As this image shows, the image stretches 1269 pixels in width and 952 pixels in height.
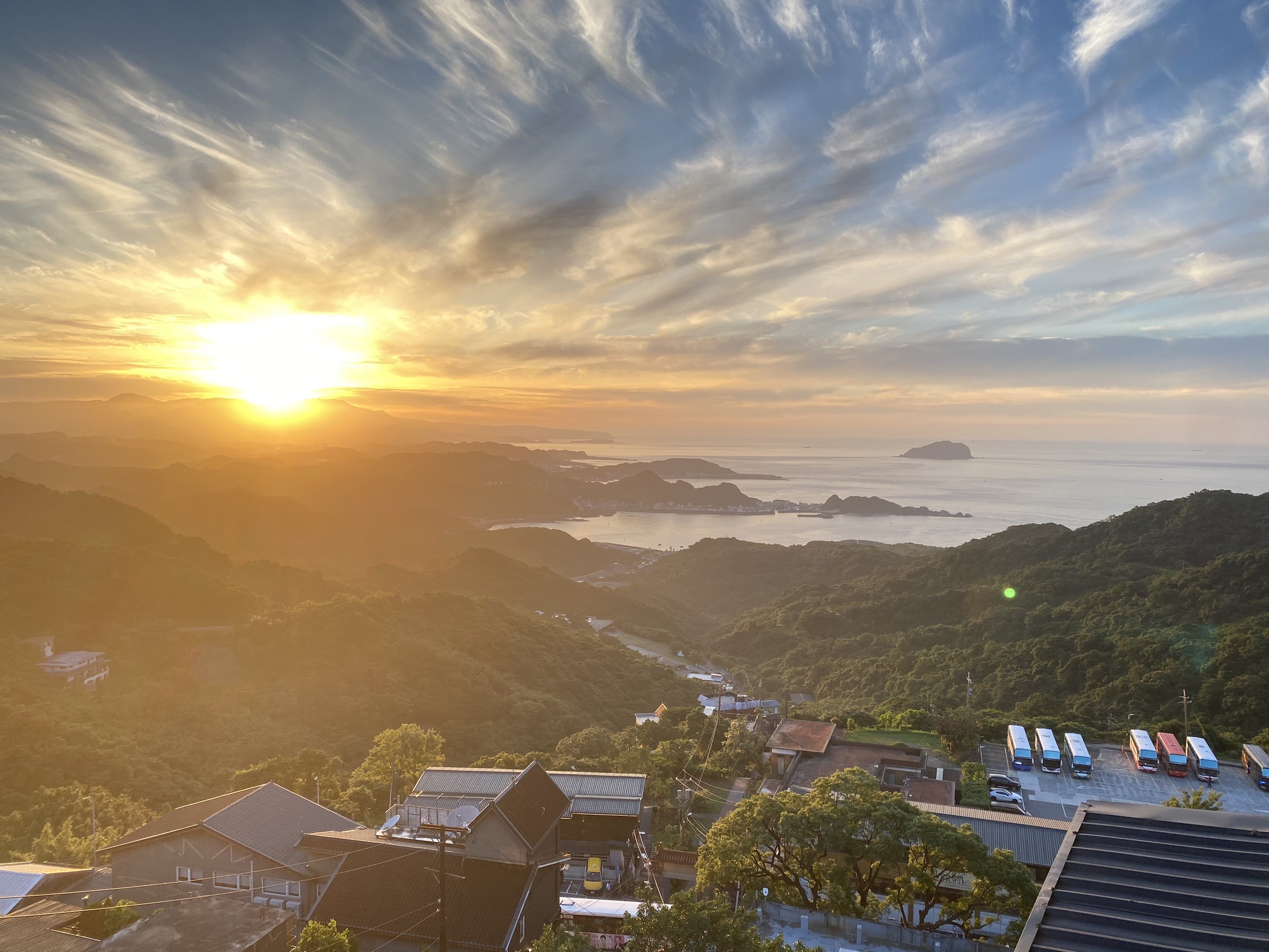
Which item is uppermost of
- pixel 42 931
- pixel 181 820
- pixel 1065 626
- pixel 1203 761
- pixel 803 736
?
pixel 42 931

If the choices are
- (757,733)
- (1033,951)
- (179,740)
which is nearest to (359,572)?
(179,740)

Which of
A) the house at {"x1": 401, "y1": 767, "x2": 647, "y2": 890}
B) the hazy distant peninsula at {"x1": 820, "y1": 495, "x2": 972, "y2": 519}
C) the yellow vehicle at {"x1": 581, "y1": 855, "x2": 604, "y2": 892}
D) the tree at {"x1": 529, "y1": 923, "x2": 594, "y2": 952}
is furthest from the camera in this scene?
the hazy distant peninsula at {"x1": 820, "y1": 495, "x2": 972, "y2": 519}

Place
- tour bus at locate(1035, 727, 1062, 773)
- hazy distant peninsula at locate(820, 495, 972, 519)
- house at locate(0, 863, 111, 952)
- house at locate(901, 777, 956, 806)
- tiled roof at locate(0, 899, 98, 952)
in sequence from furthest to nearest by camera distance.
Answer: hazy distant peninsula at locate(820, 495, 972, 519)
tour bus at locate(1035, 727, 1062, 773)
house at locate(901, 777, 956, 806)
house at locate(0, 863, 111, 952)
tiled roof at locate(0, 899, 98, 952)

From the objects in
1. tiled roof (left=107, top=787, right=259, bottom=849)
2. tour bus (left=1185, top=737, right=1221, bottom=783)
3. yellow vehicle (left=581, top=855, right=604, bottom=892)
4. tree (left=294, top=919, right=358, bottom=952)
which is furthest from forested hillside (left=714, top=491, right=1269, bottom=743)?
tiled roof (left=107, top=787, right=259, bottom=849)

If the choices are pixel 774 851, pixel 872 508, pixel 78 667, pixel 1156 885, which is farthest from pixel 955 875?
pixel 872 508

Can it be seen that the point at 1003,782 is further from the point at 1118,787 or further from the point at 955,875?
the point at 955,875

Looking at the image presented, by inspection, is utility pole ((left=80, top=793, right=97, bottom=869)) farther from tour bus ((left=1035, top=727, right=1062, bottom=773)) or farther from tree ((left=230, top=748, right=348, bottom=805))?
tour bus ((left=1035, top=727, right=1062, bottom=773))

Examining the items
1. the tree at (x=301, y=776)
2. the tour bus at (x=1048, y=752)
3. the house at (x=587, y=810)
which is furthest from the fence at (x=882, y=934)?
the tree at (x=301, y=776)
